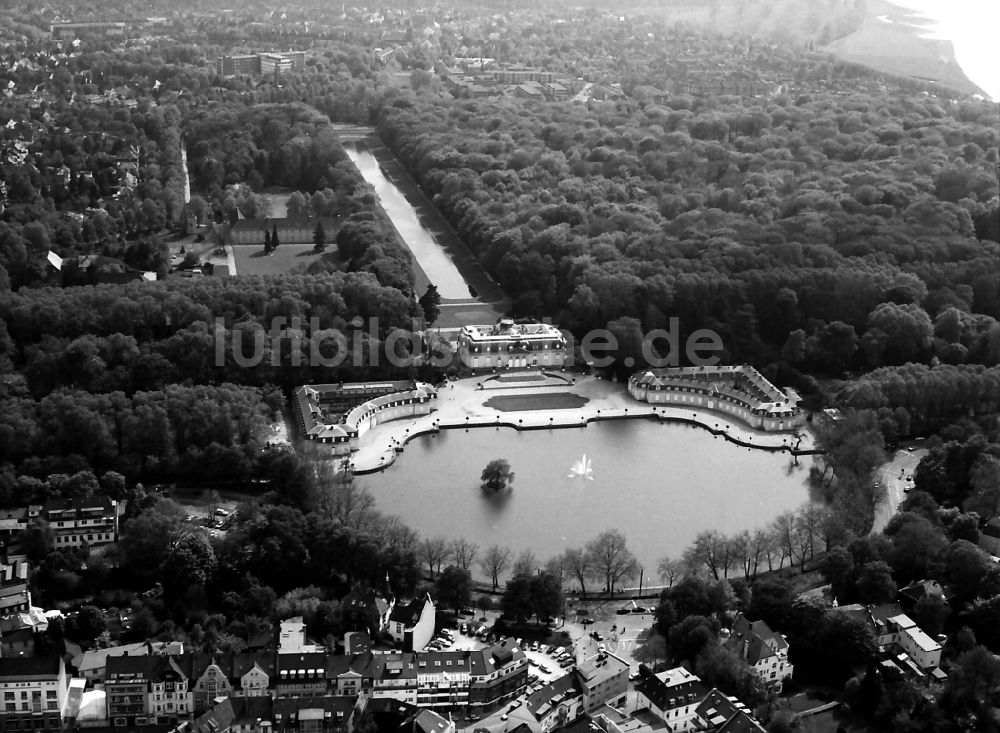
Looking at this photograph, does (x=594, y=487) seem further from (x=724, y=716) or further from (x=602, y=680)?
(x=724, y=716)

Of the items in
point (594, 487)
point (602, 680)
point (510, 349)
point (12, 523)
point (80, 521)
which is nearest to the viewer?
point (602, 680)

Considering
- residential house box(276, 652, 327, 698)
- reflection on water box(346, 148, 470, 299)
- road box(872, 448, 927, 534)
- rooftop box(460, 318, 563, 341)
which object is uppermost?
rooftop box(460, 318, 563, 341)

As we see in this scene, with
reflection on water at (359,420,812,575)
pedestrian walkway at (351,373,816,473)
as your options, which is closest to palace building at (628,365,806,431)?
pedestrian walkway at (351,373,816,473)

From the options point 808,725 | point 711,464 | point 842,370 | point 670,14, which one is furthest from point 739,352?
point 670,14

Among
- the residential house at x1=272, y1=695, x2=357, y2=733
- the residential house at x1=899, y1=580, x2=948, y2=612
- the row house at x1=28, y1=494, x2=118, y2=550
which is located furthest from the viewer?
the row house at x1=28, y1=494, x2=118, y2=550

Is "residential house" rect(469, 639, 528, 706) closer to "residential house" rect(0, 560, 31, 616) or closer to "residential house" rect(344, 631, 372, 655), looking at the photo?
"residential house" rect(344, 631, 372, 655)

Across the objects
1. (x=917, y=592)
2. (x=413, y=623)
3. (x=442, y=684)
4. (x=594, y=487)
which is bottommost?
(x=594, y=487)

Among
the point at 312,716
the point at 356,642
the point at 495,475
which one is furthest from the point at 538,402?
the point at 312,716
